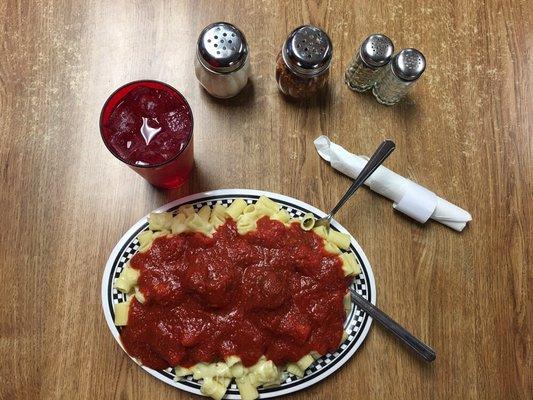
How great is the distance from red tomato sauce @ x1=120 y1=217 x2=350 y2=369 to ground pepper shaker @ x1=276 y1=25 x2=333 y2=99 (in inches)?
25.4

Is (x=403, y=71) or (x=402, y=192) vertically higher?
(x=403, y=71)

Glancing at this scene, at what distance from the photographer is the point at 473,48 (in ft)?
7.27

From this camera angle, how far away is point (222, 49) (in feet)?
6.03

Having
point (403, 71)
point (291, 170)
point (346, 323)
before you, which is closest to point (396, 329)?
point (346, 323)

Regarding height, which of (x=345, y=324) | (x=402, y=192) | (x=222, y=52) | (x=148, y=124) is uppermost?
(x=222, y=52)

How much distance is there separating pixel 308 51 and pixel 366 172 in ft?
1.84

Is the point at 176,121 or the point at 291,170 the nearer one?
the point at 176,121

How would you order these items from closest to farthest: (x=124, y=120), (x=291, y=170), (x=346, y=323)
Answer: (x=124, y=120) < (x=346, y=323) < (x=291, y=170)

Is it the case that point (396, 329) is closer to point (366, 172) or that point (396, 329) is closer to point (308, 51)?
point (366, 172)

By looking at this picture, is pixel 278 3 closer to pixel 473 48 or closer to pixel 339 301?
pixel 473 48

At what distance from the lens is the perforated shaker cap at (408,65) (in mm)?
1927

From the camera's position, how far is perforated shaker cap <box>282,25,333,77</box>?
1853 mm

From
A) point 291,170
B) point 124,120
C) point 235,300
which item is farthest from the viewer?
point 291,170

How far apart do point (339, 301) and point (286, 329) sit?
25 centimetres
